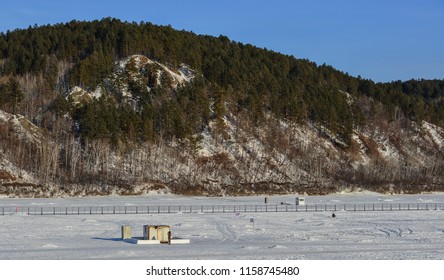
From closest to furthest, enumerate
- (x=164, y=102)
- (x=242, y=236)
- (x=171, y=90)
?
1. (x=242, y=236)
2. (x=164, y=102)
3. (x=171, y=90)

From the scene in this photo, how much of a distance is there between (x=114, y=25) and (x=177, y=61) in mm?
25161

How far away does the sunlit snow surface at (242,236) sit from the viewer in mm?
44312

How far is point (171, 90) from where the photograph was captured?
168375mm

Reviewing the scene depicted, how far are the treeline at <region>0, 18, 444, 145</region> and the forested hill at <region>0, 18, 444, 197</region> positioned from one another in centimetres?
27

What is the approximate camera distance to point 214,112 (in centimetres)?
16238

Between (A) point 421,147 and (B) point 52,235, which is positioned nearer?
(B) point 52,235

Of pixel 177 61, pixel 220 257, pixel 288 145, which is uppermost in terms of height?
pixel 177 61

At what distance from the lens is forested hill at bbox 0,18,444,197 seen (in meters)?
147

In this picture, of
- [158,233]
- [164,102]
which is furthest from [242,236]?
[164,102]

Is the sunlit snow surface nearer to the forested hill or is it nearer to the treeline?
the forested hill

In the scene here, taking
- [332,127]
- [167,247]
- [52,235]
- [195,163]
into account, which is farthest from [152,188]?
[167,247]

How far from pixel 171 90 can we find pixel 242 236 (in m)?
116

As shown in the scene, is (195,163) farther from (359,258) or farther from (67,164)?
(359,258)

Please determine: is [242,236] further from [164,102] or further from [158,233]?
[164,102]
